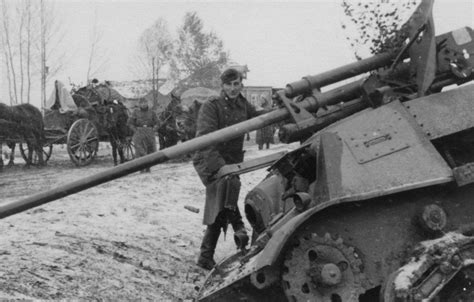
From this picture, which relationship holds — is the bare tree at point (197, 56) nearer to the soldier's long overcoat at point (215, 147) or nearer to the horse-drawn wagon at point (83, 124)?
the horse-drawn wagon at point (83, 124)

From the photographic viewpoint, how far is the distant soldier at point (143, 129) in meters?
15.0

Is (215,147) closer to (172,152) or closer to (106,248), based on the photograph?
(172,152)

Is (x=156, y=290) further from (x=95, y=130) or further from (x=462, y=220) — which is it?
(x=95, y=130)

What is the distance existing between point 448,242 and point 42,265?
363 centimetres

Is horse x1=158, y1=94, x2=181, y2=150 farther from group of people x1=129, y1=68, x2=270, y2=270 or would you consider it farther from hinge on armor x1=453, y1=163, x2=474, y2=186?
hinge on armor x1=453, y1=163, x2=474, y2=186

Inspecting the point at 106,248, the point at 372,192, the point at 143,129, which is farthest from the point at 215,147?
the point at 143,129

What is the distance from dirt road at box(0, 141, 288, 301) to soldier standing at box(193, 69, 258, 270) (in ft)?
1.93

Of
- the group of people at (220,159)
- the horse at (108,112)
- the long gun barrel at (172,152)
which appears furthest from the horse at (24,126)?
the long gun barrel at (172,152)

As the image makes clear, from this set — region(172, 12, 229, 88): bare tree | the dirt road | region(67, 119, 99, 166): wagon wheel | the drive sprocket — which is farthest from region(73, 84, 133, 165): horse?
region(172, 12, 229, 88): bare tree

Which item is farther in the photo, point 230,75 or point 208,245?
point 208,245

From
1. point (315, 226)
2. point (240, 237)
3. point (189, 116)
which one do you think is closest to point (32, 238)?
point (240, 237)

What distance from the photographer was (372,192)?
3.67m

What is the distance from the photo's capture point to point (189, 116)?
19797 mm

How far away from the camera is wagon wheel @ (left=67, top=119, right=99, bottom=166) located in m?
16.2
